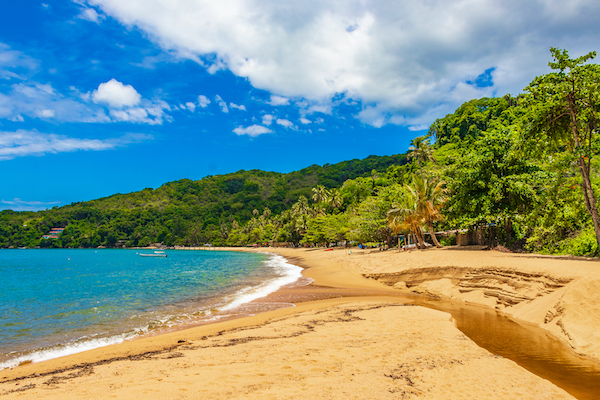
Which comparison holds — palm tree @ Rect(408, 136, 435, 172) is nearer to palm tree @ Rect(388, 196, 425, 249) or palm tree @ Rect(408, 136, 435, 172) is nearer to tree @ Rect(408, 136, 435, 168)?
tree @ Rect(408, 136, 435, 168)

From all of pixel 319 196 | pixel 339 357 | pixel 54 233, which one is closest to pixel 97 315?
pixel 339 357

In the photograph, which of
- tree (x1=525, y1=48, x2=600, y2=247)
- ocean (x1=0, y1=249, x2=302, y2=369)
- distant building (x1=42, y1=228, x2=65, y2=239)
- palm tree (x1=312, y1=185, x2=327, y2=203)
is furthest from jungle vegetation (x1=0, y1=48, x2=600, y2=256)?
distant building (x1=42, y1=228, x2=65, y2=239)

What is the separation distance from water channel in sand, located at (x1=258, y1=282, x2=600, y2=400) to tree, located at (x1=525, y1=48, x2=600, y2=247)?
7995 mm

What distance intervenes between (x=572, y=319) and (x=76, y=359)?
38.9 feet

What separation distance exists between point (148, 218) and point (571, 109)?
617ft

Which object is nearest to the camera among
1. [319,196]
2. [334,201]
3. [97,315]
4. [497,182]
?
[97,315]

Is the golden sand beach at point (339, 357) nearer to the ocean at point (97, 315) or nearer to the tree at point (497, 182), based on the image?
the ocean at point (97, 315)

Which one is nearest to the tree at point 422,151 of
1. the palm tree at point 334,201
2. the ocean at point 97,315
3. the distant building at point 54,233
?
the palm tree at point 334,201

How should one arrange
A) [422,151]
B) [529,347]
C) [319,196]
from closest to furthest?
[529,347] < [422,151] < [319,196]

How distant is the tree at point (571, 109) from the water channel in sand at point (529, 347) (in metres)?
7.99

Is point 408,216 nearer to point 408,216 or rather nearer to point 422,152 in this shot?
point 408,216

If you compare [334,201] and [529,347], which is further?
[334,201]

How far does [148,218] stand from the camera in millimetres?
173625

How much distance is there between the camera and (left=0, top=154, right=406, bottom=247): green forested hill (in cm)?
15912
